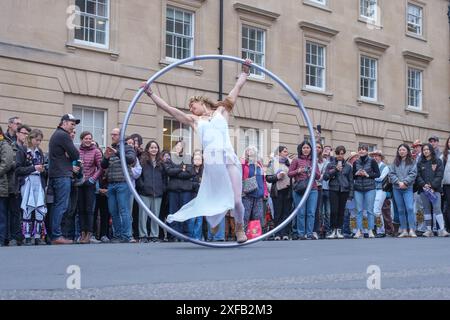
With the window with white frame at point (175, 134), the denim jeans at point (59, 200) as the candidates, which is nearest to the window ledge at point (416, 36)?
the window with white frame at point (175, 134)

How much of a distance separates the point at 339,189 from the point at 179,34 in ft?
35.1

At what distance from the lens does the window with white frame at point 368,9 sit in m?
34.8

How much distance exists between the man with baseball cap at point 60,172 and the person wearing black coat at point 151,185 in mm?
1655

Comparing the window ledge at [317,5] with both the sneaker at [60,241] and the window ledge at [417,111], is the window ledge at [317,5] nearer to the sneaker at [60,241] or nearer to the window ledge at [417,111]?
the window ledge at [417,111]

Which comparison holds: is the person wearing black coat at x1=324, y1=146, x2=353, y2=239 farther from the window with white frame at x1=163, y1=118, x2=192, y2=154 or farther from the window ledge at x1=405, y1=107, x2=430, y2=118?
the window ledge at x1=405, y1=107, x2=430, y2=118

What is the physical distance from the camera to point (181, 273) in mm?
7805

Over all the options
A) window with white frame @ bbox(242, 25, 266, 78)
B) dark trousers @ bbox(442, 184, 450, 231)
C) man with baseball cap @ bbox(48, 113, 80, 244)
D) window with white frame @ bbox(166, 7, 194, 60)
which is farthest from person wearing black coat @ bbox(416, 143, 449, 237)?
window with white frame @ bbox(242, 25, 266, 78)

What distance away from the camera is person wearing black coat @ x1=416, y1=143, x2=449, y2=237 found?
18.1 m

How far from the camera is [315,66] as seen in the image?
32.1 meters

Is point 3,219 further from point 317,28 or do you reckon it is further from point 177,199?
point 317,28

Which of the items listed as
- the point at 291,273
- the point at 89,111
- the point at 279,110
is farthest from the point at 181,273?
the point at 279,110

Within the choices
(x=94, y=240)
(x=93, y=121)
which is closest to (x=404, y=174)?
(x=94, y=240)

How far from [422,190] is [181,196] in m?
6.04
